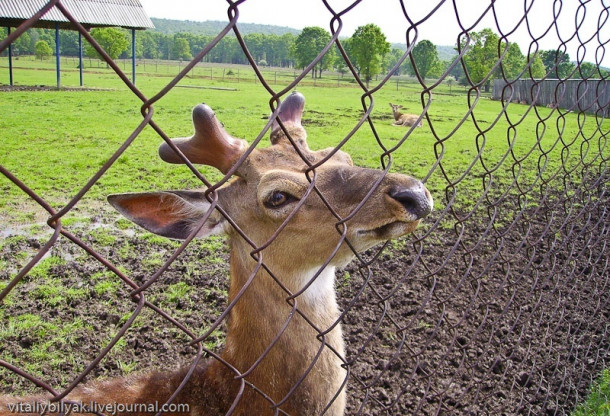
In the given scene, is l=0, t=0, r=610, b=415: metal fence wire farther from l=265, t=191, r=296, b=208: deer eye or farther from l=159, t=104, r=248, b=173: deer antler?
l=159, t=104, r=248, b=173: deer antler

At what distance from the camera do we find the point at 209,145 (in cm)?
266

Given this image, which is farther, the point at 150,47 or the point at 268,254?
the point at 150,47

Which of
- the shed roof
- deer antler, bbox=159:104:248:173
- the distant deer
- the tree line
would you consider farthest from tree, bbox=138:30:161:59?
deer antler, bbox=159:104:248:173

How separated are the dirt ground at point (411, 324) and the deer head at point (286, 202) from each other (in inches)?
21.4

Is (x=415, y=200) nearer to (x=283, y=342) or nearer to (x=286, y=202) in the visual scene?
(x=286, y=202)

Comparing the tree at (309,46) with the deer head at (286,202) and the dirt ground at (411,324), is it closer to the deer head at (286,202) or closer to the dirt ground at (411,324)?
the dirt ground at (411,324)

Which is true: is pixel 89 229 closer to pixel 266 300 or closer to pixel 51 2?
pixel 266 300

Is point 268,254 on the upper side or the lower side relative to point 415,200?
lower

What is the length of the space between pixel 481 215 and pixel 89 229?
5425 mm

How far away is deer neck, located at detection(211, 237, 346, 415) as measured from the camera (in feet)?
8.51

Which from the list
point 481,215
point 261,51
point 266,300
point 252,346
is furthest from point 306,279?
point 261,51

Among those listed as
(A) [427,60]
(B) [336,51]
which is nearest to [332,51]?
(B) [336,51]

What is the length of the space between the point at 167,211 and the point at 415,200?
3.83 ft

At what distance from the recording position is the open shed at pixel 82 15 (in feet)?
81.7
